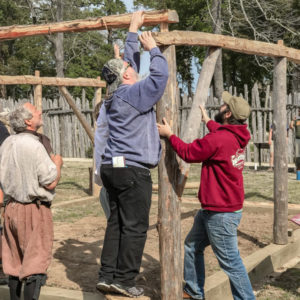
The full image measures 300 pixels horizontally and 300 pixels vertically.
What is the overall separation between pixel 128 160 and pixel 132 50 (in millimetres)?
821

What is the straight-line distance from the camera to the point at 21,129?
13.5 feet

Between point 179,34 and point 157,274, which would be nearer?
point 179,34

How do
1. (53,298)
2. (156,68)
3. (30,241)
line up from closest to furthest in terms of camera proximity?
(156,68), (30,241), (53,298)

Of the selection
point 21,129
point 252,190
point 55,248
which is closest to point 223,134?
point 21,129

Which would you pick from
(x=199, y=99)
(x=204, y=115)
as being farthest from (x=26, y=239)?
(x=199, y=99)

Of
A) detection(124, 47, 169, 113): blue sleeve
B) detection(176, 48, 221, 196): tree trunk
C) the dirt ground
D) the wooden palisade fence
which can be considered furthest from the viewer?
the wooden palisade fence

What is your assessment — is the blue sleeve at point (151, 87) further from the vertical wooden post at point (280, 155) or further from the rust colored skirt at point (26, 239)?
the vertical wooden post at point (280, 155)

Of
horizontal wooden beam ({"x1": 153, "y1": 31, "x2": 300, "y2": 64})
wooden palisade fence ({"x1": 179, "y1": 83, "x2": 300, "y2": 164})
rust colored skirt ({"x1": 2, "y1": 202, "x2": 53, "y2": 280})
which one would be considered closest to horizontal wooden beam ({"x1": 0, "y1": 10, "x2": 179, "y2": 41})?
horizontal wooden beam ({"x1": 153, "y1": 31, "x2": 300, "y2": 64})

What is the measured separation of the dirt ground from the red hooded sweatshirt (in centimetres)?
93

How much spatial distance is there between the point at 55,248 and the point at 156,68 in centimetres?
326

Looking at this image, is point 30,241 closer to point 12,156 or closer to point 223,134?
point 12,156

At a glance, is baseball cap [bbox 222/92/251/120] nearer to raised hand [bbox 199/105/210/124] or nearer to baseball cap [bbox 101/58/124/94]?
raised hand [bbox 199/105/210/124]

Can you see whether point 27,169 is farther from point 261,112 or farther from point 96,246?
point 261,112

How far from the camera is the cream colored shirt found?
13.2ft
